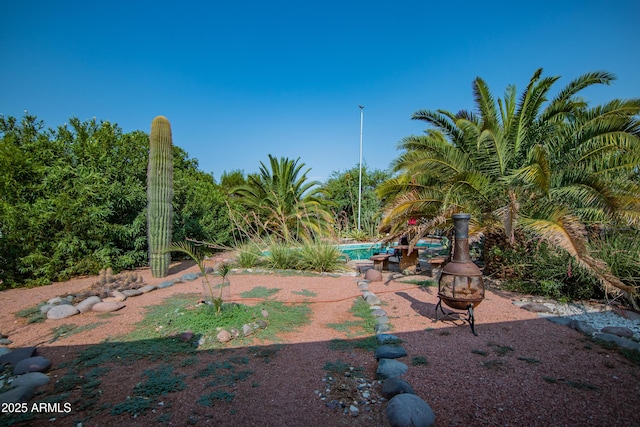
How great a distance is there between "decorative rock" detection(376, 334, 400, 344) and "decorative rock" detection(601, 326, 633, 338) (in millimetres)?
2169

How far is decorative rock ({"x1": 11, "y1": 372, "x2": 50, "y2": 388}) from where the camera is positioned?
7.14ft

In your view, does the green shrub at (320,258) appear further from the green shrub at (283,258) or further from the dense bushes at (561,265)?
the dense bushes at (561,265)

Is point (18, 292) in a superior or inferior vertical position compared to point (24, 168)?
inferior

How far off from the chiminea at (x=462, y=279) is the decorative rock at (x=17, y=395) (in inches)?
140

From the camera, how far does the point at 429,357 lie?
2822mm

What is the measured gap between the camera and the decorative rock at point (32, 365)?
2408 mm

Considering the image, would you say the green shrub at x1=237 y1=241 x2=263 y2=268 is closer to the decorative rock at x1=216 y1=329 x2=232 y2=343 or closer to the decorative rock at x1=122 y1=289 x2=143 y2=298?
the decorative rock at x1=122 y1=289 x2=143 y2=298

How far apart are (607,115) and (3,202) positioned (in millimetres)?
9796

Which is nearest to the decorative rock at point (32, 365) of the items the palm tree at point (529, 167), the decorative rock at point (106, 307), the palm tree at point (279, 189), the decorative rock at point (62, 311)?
the decorative rock at point (62, 311)

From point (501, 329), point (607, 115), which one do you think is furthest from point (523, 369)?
point (607, 115)

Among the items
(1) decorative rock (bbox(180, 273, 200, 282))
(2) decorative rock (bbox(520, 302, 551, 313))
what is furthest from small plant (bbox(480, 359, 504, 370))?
(1) decorative rock (bbox(180, 273, 200, 282))

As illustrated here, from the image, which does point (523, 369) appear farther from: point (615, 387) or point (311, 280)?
point (311, 280)

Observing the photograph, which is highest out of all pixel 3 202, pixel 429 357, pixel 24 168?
pixel 24 168

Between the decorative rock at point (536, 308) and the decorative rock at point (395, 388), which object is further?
the decorative rock at point (536, 308)
